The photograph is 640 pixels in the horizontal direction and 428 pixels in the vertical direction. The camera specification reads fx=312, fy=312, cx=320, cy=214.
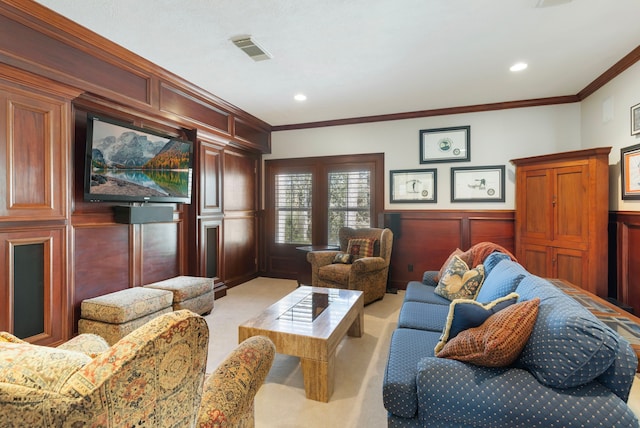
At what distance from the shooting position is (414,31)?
2.57 metres

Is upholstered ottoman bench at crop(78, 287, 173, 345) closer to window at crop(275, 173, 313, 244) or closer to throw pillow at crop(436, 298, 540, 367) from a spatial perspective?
throw pillow at crop(436, 298, 540, 367)

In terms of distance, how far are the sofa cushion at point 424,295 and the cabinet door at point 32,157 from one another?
9.95 feet

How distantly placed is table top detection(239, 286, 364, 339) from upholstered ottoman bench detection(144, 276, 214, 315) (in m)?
1.16

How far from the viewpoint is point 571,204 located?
11.5ft

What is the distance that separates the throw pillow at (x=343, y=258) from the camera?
4266 mm

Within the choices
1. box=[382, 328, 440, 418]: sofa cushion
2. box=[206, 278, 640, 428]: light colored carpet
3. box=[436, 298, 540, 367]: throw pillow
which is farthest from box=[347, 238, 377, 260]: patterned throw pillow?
box=[436, 298, 540, 367]: throw pillow

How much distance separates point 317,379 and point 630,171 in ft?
11.9

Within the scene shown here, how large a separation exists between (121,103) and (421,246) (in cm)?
417

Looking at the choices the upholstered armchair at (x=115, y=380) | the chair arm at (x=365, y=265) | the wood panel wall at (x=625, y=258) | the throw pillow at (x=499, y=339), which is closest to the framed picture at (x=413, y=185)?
the chair arm at (x=365, y=265)

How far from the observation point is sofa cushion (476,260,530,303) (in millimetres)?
1884

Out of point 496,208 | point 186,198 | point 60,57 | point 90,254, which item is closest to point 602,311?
point 496,208

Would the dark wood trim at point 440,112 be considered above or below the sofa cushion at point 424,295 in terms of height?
above

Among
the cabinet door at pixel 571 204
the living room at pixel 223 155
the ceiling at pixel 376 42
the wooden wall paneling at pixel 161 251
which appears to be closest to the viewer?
the ceiling at pixel 376 42

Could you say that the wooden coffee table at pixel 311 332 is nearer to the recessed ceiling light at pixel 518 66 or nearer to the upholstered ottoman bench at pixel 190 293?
the upholstered ottoman bench at pixel 190 293
